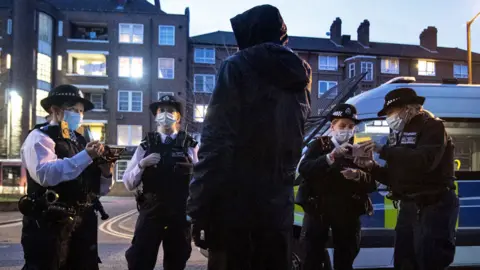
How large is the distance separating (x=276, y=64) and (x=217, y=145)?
1.88 feet

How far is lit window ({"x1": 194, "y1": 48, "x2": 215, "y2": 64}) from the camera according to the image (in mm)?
40562

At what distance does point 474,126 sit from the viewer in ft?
20.1

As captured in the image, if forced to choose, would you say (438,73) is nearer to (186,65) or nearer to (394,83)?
(186,65)

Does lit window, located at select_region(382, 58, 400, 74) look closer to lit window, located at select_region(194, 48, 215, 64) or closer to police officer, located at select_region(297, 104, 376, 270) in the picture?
lit window, located at select_region(194, 48, 215, 64)

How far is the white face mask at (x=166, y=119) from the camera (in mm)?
4695

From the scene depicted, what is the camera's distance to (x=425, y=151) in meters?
3.64

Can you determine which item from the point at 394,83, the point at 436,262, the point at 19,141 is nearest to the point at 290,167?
the point at 436,262

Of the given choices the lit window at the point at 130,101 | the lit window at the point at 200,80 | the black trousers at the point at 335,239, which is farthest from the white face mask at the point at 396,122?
the lit window at the point at 130,101

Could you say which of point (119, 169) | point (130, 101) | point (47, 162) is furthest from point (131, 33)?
point (47, 162)

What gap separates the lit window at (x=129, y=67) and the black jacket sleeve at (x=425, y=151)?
122 feet

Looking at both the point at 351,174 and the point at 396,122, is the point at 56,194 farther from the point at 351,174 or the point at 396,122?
the point at 396,122

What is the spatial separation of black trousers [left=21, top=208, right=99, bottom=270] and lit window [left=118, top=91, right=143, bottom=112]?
36266 millimetres

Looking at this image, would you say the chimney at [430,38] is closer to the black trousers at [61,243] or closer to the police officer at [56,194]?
the police officer at [56,194]

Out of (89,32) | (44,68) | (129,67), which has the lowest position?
(44,68)
